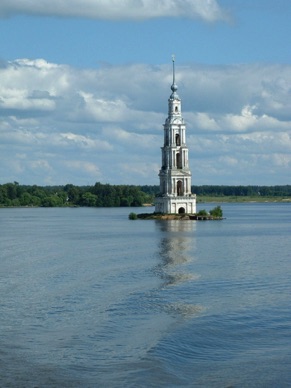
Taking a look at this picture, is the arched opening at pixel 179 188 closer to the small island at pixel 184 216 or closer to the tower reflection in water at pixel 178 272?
the small island at pixel 184 216

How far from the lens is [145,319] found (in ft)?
108

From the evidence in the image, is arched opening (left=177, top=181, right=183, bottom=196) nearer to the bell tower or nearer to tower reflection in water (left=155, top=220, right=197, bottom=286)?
the bell tower

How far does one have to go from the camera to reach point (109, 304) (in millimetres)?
→ 36781

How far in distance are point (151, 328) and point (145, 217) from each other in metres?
93.6

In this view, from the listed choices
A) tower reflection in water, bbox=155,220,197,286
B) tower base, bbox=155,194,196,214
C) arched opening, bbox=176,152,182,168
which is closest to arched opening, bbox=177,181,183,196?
tower base, bbox=155,194,196,214

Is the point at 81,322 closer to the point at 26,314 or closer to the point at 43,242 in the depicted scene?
the point at 26,314

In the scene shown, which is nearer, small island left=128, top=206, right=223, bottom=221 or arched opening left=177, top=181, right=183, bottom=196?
small island left=128, top=206, right=223, bottom=221

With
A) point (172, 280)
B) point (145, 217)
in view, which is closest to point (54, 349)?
point (172, 280)

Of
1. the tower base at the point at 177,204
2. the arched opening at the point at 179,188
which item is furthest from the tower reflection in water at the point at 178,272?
the arched opening at the point at 179,188

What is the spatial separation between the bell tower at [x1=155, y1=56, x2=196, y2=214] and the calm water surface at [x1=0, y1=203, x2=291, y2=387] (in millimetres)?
59330

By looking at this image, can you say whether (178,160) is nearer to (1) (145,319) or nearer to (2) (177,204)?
(2) (177,204)

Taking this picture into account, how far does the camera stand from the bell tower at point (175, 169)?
122m

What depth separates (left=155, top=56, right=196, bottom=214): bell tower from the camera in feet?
400

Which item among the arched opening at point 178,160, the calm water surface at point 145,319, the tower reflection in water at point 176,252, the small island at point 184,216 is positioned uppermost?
the arched opening at point 178,160
